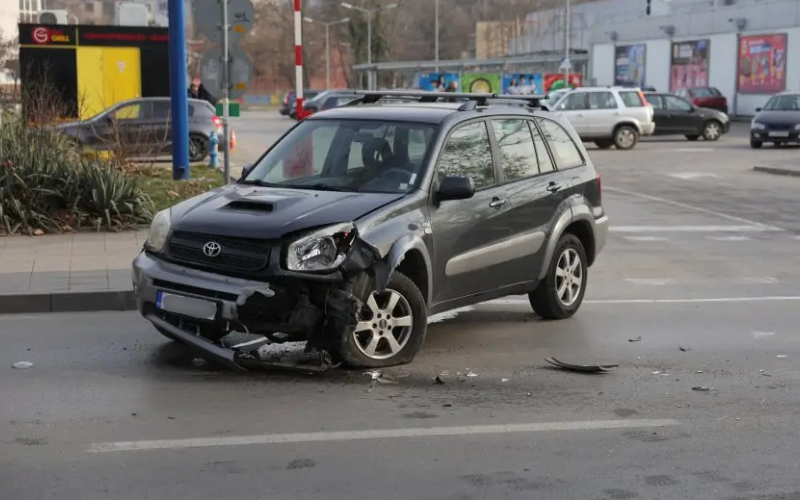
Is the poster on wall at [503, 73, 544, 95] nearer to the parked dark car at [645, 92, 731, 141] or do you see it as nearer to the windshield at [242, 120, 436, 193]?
the parked dark car at [645, 92, 731, 141]

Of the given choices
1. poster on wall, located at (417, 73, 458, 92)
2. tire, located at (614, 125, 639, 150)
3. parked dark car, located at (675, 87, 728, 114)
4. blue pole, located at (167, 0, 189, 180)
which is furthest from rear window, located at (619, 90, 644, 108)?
poster on wall, located at (417, 73, 458, 92)

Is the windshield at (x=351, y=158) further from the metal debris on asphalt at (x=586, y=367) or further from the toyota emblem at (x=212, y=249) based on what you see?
the metal debris on asphalt at (x=586, y=367)

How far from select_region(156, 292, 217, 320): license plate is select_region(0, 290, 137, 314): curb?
232 cm

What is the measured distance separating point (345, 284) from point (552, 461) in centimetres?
189

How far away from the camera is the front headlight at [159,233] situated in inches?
275

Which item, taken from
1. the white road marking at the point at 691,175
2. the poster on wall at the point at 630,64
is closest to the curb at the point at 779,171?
the white road marking at the point at 691,175

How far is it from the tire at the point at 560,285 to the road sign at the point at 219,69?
6.68 metres

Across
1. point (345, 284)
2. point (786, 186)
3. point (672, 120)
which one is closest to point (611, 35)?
point (672, 120)

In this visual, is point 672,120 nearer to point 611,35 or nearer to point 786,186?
point 786,186

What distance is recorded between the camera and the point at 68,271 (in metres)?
10.1

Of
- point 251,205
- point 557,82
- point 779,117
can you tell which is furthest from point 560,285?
Result: point 557,82

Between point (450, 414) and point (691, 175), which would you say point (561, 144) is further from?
point (691, 175)

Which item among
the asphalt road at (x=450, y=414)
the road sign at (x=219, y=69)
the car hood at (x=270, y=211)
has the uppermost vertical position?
the road sign at (x=219, y=69)

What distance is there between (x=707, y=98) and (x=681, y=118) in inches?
475
